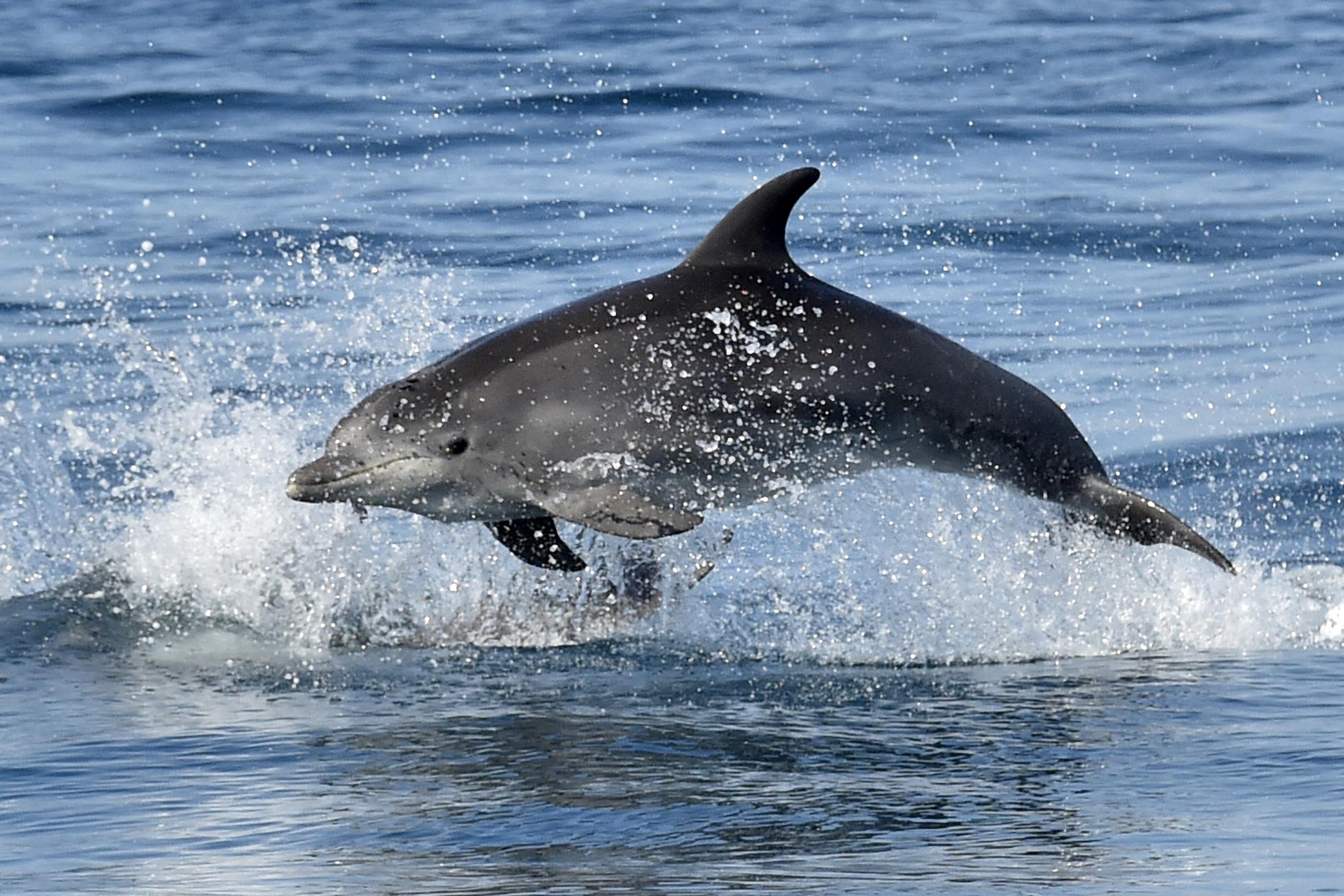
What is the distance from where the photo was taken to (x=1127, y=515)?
28.6ft

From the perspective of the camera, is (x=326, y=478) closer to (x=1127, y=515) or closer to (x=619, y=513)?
(x=619, y=513)

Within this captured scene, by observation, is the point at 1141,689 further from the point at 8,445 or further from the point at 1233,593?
the point at 8,445

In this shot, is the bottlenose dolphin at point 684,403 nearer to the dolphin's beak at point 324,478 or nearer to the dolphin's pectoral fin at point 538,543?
the dolphin's beak at point 324,478

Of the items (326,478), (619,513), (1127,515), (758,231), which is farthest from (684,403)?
(1127,515)

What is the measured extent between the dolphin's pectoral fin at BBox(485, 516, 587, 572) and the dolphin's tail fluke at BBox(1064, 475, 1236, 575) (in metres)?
2.00

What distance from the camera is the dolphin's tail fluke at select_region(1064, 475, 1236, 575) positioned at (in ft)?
28.4

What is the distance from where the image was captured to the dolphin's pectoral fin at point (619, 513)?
7.46 m

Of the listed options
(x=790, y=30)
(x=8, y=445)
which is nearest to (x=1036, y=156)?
(x=790, y=30)

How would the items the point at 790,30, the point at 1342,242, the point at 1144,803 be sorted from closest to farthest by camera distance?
the point at 1144,803
the point at 1342,242
the point at 790,30

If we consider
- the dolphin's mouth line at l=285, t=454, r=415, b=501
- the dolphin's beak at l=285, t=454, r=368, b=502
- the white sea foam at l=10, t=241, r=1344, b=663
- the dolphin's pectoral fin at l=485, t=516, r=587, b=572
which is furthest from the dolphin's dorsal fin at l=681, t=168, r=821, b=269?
the dolphin's beak at l=285, t=454, r=368, b=502

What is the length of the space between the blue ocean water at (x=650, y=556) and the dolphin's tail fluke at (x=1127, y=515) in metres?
0.19

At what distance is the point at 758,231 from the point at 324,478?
6.13 feet

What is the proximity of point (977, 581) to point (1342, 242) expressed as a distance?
1226 cm

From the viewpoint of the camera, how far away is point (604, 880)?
5.18m
